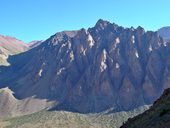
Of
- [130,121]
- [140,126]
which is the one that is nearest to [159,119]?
[140,126]

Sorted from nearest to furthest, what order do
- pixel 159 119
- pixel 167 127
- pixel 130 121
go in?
pixel 167 127 < pixel 159 119 < pixel 130 121

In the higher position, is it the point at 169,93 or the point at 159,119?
the point at 169,93

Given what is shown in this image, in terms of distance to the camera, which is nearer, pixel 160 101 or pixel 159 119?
pixel 159 119

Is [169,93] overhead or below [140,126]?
overhead

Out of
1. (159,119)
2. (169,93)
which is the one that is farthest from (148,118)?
(169,93)

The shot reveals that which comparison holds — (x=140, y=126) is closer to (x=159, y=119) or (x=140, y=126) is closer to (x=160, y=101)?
(x=159, y=119)

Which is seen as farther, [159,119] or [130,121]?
[130,121]

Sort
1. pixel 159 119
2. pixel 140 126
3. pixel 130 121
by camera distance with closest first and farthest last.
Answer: pixel 159 119, pixel 140 126, pixel 130 121

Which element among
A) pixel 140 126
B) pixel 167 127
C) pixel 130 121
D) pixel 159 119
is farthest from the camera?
pixel 130 121

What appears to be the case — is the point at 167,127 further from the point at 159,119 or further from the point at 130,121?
the point at 130,121
